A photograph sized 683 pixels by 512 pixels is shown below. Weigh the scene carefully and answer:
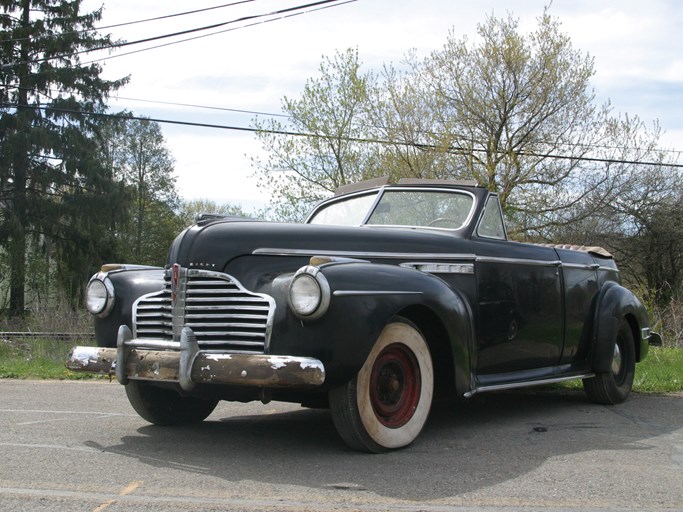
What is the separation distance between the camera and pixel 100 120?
33.7 meters

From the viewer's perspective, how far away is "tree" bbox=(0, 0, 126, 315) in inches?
1169

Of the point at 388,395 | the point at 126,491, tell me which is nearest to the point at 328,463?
the point at 388,395

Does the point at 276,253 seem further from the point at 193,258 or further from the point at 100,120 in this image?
the point at 100,120

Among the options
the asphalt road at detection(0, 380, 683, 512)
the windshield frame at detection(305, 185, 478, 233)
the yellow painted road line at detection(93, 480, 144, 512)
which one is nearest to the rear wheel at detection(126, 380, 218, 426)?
the asphalt road at detection(0, 380, 683, 512)

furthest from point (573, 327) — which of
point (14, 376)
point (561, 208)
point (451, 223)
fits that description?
point (561, 208)

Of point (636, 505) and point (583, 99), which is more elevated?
point (583, 99)

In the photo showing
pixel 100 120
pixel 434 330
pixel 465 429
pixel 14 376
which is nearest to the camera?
pixel 434 330

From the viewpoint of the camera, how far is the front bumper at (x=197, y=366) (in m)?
4.34

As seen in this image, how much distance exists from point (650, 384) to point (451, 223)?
3.44 meters

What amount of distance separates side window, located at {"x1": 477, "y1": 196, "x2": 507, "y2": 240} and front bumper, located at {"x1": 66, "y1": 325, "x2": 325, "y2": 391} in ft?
7.62

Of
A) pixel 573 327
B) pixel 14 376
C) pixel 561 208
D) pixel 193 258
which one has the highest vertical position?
pixel 561 208

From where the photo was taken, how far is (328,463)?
455 cm

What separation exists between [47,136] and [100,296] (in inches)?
1042

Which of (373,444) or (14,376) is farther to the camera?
(14,376)
